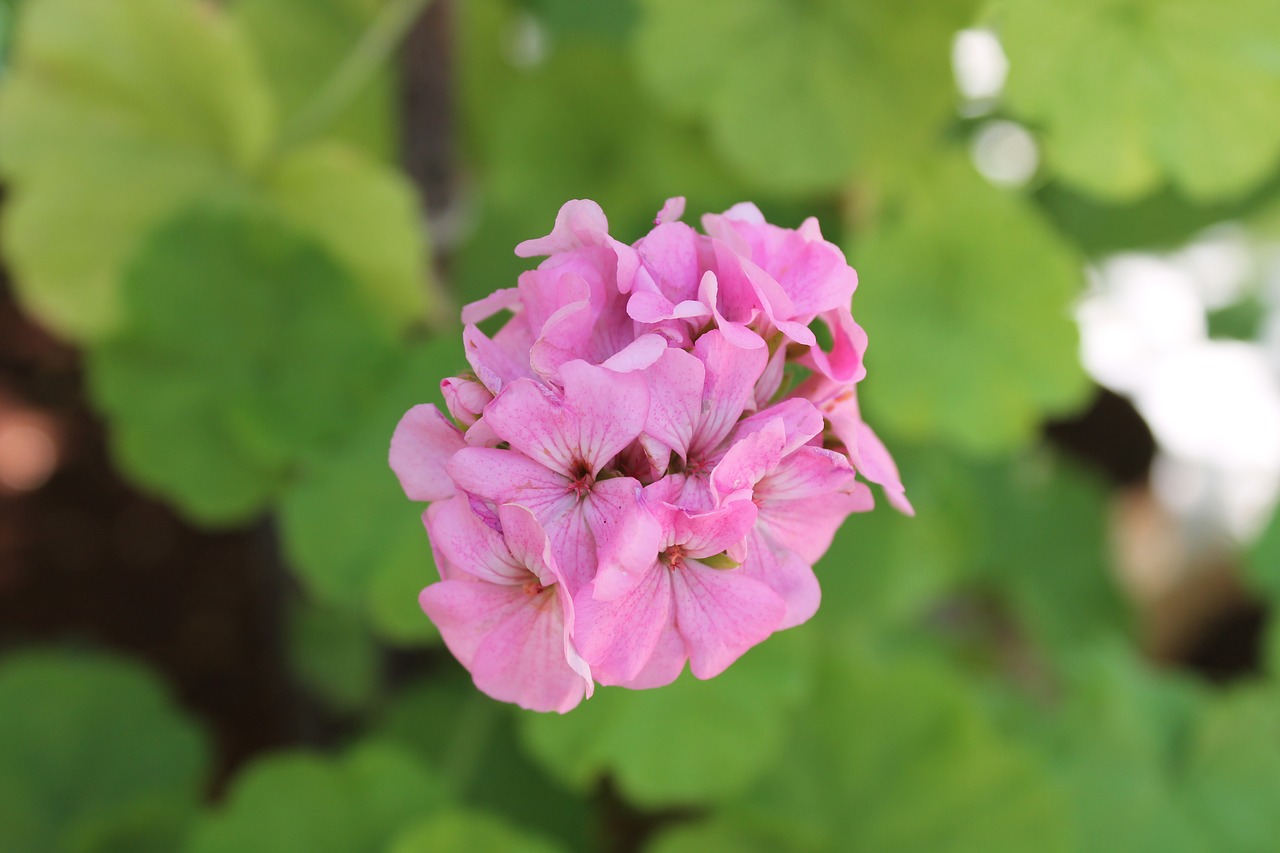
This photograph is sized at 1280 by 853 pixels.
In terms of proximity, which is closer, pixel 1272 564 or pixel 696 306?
pixel 696 306

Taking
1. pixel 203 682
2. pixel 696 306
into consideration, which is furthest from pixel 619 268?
pixel 203 682

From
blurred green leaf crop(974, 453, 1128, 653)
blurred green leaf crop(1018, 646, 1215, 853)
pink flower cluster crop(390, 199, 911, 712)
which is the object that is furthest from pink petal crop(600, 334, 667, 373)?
blurred green leaf crop(974, 453, 1128, 653)

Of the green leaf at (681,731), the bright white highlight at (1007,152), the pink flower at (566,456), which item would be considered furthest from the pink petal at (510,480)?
the bright white highlight at (1007,152)

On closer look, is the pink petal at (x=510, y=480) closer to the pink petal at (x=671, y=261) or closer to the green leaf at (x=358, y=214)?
the pink petal at (x=671, y=261)

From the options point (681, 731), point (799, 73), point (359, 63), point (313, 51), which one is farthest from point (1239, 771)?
point (313, 51)

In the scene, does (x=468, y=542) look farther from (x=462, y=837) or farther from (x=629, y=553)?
(x=462, y=837)

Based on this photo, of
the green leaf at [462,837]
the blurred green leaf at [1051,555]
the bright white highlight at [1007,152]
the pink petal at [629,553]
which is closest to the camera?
the pink petal at [629,553]

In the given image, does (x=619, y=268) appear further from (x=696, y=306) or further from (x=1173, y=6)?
(x=1173, y=6)
